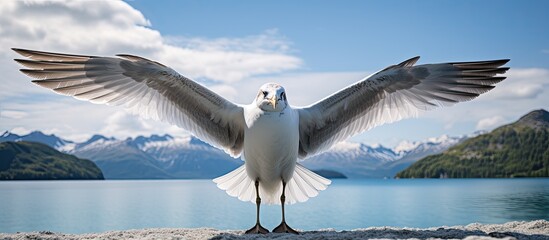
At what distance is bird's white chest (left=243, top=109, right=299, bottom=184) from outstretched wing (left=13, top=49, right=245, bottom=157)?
1.12 meters

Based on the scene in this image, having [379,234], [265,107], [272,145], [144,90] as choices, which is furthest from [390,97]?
[144,90]

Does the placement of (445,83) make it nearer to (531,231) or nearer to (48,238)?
(531,231)

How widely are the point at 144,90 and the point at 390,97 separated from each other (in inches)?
214

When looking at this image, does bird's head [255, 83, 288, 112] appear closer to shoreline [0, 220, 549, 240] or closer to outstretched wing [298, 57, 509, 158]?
outstretched wing [298, 57, 509, 158]

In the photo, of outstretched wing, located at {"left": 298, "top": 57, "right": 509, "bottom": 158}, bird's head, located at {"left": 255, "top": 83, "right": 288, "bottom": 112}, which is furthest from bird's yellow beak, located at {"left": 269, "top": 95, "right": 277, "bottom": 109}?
outstretched wing, located at {"left": 298, "top": 57, "right": 509, "bottom": 158}

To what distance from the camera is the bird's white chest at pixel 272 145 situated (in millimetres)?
10414

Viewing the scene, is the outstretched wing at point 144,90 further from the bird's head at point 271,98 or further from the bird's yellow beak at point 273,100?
the bird's yellow beak at point 273,100

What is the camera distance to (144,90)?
12.0 metres

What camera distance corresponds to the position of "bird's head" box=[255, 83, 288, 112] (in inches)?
393

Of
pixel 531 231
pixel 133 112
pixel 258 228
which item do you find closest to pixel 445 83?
pixel 531 231

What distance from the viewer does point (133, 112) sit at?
39.9 ft

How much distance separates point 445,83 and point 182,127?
19.5 feet

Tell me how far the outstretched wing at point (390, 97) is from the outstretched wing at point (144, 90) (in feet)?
5.66

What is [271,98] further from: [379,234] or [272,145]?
[379,234]
